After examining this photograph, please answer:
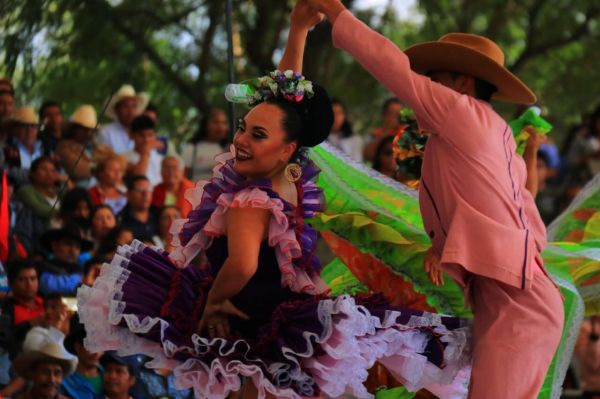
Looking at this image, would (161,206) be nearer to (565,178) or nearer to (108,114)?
(108,114)

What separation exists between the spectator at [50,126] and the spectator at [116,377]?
2159 millimetres

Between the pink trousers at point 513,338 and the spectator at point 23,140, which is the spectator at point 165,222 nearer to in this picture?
the spectator at point 23,140

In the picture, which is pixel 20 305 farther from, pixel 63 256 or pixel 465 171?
pixel 465 171

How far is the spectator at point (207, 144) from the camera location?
34.4ft

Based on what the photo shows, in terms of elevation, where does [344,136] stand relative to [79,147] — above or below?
above

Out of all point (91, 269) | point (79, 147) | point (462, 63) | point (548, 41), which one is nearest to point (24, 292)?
point (91, 269)

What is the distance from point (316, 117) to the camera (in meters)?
5.64

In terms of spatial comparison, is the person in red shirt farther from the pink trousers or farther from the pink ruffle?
the pink trousers

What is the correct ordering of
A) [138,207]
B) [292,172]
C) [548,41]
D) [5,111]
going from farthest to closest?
[548,41] < [138,207] < [5,111] < [292,172]

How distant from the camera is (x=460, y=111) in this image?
546cm

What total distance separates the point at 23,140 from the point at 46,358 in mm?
2143

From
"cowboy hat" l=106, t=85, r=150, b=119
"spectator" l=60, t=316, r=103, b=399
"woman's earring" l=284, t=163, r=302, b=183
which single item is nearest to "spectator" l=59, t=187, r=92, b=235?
"spectator" l=60, t=316, r=103, b=399

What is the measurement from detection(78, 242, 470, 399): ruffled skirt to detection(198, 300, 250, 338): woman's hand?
38 millimetres

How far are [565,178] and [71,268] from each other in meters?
5.69
